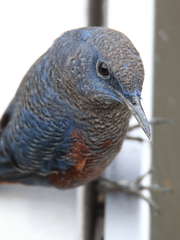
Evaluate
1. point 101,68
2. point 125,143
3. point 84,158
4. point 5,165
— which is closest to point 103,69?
point 101,68

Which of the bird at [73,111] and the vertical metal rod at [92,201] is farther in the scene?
the vertical metal rod at [92,201]

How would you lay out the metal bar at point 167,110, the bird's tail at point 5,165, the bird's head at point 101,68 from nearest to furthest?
Answer: the bird's head at point 101,68 → the bird's tail at point 5,165 → the metal bar at point 167,110

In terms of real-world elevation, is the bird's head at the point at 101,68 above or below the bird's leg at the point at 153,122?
above

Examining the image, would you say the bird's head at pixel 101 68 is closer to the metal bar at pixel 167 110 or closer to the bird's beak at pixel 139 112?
the bird's beak at pixel 139 112

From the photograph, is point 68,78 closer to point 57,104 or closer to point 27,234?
point 57,104

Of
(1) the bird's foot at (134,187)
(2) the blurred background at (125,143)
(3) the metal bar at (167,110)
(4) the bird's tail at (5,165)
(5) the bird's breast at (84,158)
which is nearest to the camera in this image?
(5) the bird's breast at (84,158)

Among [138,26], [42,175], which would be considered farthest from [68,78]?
[138,26]

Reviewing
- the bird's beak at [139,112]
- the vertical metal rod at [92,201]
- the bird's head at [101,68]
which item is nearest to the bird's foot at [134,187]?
the vertical metal rod at [92,201]
